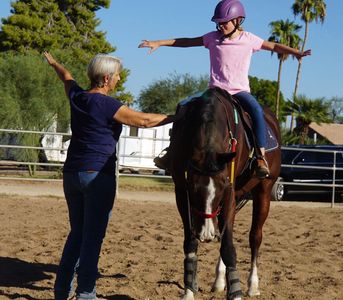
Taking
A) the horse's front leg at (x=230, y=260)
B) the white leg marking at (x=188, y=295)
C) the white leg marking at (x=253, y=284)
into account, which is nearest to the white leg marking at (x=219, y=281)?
the white leg marking at (x=253, y=284)

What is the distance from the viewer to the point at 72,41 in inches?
1563

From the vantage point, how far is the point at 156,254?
24.3 ft

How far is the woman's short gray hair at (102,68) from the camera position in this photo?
4.43m

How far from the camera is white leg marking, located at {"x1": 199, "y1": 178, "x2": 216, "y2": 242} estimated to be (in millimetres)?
4262

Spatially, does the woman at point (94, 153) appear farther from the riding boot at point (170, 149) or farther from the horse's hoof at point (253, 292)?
the horse's hoof at point (253, 292)

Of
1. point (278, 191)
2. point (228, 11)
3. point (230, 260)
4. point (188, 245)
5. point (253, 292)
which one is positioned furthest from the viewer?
point (278, 191)

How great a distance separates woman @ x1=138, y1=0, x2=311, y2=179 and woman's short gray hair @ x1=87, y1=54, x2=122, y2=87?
1.14 meters

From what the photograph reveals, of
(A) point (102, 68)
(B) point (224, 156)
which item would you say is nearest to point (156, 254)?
(B) point (224, 156)

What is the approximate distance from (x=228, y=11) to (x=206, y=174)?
1745 mm

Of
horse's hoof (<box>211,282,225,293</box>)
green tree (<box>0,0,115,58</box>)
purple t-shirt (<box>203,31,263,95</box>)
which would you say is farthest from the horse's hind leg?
green tree (<box>0,0,115,58</box>)

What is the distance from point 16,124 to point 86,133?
19765 millimetres

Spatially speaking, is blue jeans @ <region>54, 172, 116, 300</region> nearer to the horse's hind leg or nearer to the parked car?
the horse's hind leg

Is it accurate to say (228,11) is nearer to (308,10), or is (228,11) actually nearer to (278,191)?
(278,191)

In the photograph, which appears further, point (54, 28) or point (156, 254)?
point (54, 28)
